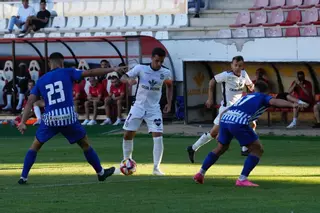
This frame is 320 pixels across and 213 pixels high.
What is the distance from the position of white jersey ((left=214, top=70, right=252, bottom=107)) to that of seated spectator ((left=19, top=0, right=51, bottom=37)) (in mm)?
17129

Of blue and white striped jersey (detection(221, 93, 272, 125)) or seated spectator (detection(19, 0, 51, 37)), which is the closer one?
blue and white striped jersey (detection(221, 93, 272, 125))

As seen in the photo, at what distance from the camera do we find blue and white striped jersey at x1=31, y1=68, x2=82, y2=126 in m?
14.0

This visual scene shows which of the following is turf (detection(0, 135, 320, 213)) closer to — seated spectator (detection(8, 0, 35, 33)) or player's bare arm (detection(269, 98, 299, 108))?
player's bare arm (detection(269, 98, 299, 108))

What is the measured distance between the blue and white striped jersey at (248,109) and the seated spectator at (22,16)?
22.5 m

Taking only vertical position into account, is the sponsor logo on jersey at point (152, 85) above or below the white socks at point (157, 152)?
above

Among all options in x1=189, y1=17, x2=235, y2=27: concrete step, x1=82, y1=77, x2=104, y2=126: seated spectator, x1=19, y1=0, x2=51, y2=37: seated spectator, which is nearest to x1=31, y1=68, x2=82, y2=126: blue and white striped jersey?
x1=82, y1=77, x2=104, y2=126: seated spectator

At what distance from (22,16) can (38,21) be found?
2.45 ft

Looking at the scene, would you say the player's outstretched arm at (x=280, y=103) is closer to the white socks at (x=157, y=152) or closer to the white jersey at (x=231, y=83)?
the white socks at (x=157, y=152)

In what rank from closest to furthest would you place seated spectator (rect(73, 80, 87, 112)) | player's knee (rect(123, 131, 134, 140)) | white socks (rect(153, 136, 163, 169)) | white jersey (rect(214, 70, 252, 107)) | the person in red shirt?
white socks (rect(153, 136, 163, 169)), player's knee (rect(123, 131, 134, 140)), white jersey (rect(214, 70, 252, 107)), the person in red shirt, seated spectator (rect(73, 80, 87, 112))

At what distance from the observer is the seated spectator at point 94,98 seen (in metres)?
30.9

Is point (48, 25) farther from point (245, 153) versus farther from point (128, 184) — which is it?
point (128, 184)

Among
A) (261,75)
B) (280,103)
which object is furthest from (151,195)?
(261,75)

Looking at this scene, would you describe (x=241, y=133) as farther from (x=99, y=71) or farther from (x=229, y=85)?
(x=229, y=85)

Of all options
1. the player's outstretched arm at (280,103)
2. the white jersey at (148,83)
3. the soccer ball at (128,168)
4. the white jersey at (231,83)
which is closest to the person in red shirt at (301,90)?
the white jersey at (231,83)
